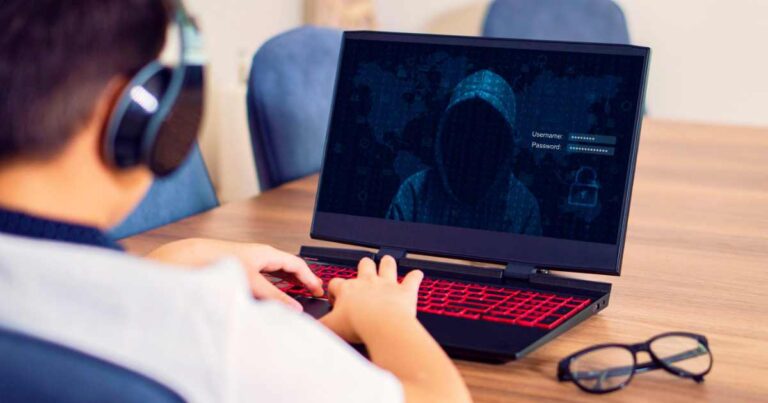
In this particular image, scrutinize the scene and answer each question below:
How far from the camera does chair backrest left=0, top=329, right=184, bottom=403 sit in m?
0.59

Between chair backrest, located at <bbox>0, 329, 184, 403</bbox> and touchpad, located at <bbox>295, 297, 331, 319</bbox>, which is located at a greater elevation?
chair backrest, located at <bbox>0, 329, 184, 403</bbox>

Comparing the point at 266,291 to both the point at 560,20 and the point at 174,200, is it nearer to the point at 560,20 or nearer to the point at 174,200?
the point at 174,200

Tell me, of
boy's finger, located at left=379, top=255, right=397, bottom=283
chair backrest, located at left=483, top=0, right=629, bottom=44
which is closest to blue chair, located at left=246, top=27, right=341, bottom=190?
boy's finger, located at left=379, top=255, right=397, bottom=283

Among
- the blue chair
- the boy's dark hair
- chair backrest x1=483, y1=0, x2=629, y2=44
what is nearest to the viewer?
the boy's dark hair

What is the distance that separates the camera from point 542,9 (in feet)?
11.7

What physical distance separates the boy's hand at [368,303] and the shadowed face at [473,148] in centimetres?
22

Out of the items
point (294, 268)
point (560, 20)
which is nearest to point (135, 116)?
point (294, 268)

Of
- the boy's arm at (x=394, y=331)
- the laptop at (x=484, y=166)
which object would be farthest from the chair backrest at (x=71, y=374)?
the laptop at (x=484, y=166)

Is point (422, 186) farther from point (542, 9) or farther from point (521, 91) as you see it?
point (542, 9)

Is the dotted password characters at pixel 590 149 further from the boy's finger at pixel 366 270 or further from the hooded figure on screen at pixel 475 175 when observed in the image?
the boy's finger at pixel 366 270

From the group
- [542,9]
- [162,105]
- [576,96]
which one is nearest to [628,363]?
[576,96]

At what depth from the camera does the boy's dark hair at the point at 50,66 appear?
690 millimetres

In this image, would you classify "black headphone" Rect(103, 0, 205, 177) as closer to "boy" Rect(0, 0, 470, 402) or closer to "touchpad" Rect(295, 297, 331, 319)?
"boy" Rect(0, 0, 470, 402)

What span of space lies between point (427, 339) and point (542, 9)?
9.44 feet
